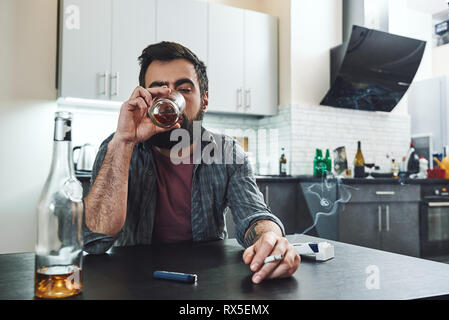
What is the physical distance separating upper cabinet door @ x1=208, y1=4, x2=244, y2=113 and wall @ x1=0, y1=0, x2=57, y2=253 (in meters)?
1.24

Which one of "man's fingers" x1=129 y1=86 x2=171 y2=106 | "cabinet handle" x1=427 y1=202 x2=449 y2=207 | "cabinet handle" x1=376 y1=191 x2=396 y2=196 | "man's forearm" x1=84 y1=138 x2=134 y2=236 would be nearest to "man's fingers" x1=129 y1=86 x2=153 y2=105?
"man's fingers" x1=129 y1=86 x2=171 y2=106

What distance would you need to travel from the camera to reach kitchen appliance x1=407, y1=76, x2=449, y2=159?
4355mm

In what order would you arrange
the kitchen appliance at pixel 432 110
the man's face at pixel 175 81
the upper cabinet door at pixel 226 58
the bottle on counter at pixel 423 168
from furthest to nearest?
the kitchen appliance at pixel 432 110
the bottle on counter at pixel 423 168
the upper cabinet door at pixel 226 58
the man's face at pixel 175 81

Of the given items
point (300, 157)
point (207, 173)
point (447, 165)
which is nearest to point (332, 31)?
point (300, 157)

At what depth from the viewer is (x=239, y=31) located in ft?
11.5

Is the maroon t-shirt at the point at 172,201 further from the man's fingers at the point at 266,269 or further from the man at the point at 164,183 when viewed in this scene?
the man's fingers at the point at 266,269

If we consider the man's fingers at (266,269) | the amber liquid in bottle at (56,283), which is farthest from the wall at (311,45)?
the amber liquid in bottle at (56,283)

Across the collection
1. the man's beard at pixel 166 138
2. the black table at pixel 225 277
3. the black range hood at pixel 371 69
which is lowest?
the black table at pixel 225 277

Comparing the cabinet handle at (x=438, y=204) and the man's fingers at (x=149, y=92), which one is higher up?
the man's fingers at (x=149, y=92)

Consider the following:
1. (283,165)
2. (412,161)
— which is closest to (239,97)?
(283,165)

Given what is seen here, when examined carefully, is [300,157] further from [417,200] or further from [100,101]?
[100,101]

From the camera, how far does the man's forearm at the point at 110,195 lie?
3.47 feet

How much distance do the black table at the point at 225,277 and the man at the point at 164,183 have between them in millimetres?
164
